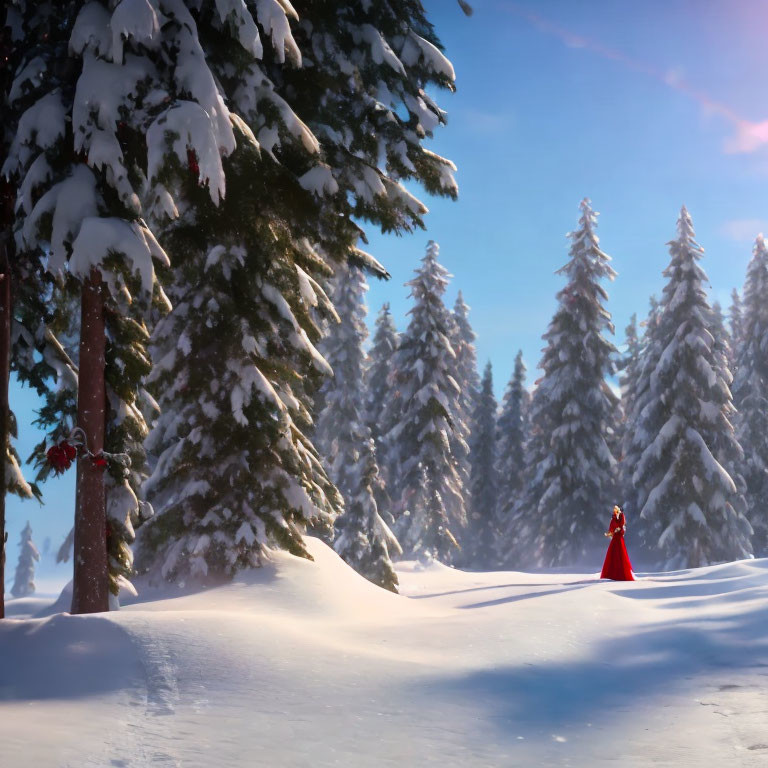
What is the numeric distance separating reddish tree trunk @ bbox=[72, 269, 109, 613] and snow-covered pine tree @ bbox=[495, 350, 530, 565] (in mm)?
38755

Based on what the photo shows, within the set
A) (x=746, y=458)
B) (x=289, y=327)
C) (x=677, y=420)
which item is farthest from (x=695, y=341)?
(x=289, y=327)

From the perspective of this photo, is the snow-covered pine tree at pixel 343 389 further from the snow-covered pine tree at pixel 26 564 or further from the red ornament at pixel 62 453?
the snow-covered pine tree at pixel 26 564

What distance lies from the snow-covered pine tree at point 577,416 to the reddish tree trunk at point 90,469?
28.8 meters

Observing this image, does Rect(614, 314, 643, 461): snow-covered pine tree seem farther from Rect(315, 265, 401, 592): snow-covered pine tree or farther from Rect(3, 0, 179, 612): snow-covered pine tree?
Rect(3, 0, 179, 612): snow-covered pine tree

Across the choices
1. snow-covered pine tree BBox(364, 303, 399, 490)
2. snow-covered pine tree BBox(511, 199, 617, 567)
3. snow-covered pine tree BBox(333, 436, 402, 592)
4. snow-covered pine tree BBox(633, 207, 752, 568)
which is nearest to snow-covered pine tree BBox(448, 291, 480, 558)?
snow-covered pine tree BBox(364, 303, 399, 490)

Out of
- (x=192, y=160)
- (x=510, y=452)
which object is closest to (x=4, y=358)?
(x=192, y=160)

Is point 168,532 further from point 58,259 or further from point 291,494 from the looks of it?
point 58,259

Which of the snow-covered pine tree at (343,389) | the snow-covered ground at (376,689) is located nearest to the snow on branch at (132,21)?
the snow-covered ground at (376,689)

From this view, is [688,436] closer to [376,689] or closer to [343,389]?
→ [343,389]

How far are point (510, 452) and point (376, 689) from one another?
4245 centimetres

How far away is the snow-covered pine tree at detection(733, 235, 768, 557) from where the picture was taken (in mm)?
37375

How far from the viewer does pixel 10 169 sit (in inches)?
304

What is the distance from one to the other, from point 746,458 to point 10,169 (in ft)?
123

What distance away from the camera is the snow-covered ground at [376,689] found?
4.77 m
